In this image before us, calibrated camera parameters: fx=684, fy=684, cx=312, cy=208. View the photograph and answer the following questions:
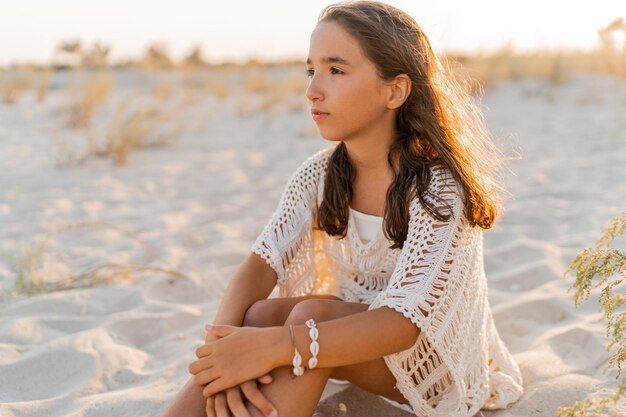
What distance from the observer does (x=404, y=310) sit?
1.92m

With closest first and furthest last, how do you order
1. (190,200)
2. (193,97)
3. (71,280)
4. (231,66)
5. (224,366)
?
(224,366)
(71,280)
(190,200)
(193,97)
(231,66)

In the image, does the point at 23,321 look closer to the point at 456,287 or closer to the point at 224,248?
the point at 224,248

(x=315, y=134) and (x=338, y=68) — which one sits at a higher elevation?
(x=338, y=68)

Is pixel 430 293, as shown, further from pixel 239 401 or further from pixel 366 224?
pixel 239 401

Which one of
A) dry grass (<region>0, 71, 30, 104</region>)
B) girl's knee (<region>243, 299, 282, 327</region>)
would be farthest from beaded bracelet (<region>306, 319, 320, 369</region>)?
dry grass (<region>0, 71, 30, 104</region>)

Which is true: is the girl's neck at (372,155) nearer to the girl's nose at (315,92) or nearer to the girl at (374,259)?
the girl at (374,259)

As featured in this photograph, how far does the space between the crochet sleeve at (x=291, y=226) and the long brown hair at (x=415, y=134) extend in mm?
91

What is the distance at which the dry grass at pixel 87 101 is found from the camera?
7688mm

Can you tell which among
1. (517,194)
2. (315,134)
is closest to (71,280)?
(517,194)

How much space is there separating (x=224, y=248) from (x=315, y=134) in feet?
12.0

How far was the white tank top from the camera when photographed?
2.31 meters

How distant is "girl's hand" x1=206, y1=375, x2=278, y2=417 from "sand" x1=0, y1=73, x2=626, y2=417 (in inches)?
19.1

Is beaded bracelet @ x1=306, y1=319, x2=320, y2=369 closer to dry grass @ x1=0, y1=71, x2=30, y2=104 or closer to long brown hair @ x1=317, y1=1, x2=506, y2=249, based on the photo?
long brown hair @ x1=317, y1=1, x2=506, y2=249

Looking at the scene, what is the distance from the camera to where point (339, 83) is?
217cm
